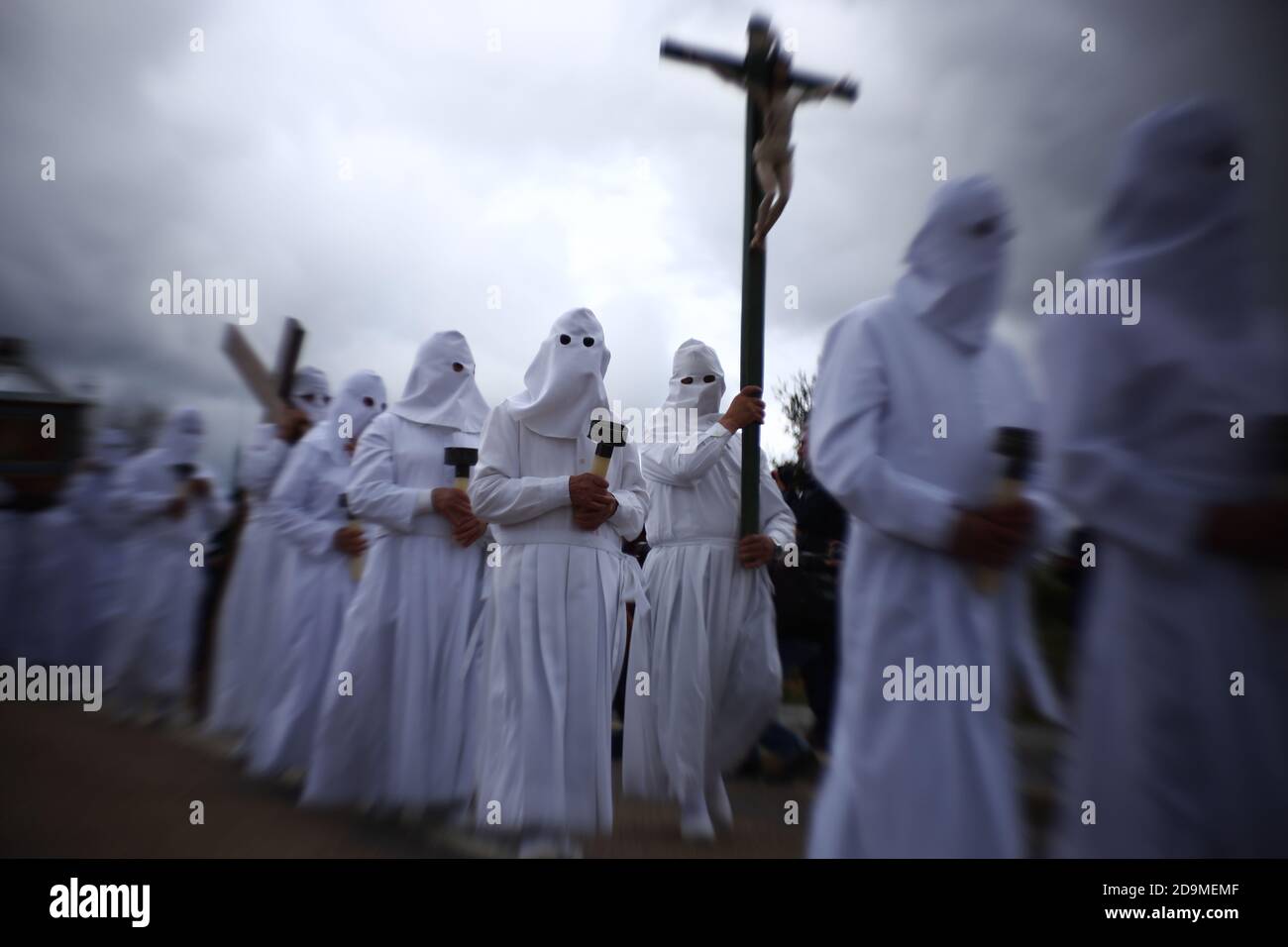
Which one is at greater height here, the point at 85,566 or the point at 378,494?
the point at 378,494

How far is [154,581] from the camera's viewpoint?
7.25 metres

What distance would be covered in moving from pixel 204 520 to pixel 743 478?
199 inches

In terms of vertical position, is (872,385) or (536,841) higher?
(872,385)

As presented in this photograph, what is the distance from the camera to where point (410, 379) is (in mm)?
5027

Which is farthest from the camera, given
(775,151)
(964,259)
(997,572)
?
(775,151)

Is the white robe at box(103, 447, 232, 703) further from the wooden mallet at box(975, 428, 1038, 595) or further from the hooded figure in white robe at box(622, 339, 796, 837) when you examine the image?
the wooden mallet at box(975, 428, 1038, 595)

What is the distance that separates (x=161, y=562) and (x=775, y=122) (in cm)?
592

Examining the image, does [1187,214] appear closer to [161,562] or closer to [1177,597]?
[1177,597]

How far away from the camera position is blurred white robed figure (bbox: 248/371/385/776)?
17.7 ft

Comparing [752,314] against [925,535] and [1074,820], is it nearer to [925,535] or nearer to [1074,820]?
[925,535]

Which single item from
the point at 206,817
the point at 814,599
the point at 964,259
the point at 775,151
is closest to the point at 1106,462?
the point at 964,259

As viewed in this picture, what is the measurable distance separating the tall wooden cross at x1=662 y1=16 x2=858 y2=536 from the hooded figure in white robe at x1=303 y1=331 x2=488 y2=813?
1731 millimetres
